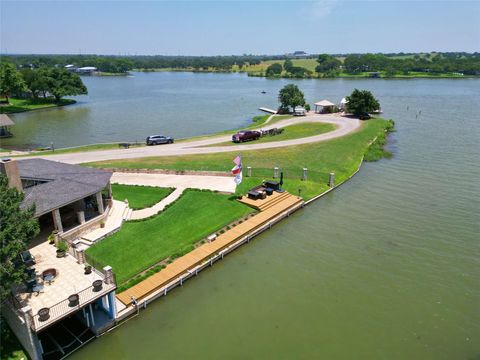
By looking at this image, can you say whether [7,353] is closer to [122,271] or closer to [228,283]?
[122,271]

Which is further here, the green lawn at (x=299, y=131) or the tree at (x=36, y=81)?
the tree at (x=36, y=81)

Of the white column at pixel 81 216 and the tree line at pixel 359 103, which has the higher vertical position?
the tree line at pixel 359 103

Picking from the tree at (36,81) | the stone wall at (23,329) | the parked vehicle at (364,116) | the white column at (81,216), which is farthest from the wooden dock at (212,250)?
the tree at (36,81)

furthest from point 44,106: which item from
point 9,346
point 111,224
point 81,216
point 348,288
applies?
point 348,288

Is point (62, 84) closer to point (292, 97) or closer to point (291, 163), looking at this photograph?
point (292, 97)

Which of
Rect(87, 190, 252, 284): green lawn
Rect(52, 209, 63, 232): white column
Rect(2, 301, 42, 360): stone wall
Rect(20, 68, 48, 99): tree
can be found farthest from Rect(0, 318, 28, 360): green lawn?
→ Rect(20, 68, 48, 99): tree

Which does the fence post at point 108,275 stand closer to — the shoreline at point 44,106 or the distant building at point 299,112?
the distant building at point 299,112
